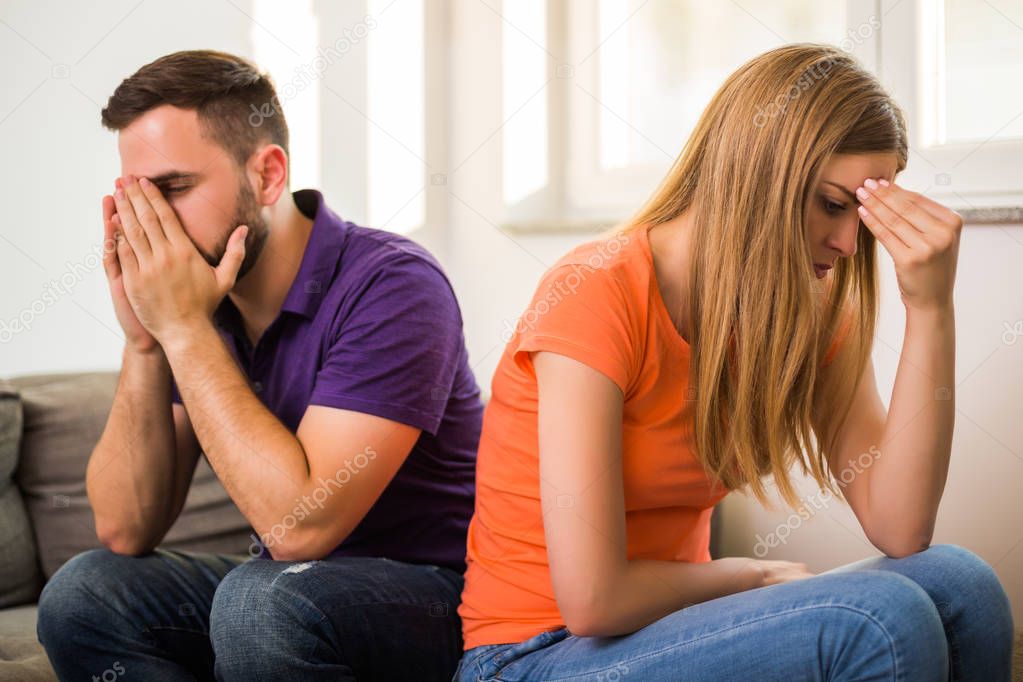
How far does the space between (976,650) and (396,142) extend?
1.69m

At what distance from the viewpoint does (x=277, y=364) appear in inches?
56.0

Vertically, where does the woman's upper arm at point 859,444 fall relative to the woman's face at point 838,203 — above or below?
below

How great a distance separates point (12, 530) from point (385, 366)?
787 millimetres

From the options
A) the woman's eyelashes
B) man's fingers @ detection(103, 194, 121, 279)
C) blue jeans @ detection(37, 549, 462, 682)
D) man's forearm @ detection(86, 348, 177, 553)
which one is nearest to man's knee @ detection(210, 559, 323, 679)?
blue jeans @ detection(37, 549, 462, 682)

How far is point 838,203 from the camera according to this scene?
44.2 inches

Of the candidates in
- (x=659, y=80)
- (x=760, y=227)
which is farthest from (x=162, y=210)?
(x=659, y=80)

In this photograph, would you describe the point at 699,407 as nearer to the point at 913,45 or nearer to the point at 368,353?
the point at 368,353

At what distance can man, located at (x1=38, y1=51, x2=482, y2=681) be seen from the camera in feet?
3.95

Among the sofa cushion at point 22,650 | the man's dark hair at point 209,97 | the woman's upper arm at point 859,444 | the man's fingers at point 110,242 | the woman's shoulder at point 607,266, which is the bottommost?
the sofa cushion at point 22,650

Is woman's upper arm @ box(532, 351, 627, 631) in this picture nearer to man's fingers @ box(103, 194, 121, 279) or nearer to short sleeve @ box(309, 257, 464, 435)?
short sleeve @ box(309, 257, 464, 435)

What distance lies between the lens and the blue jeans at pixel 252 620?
113 cm

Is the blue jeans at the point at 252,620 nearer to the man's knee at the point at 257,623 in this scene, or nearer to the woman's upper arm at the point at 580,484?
the man's knee at the point at 257,623

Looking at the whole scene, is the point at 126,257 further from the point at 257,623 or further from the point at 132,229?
the point at 257,623

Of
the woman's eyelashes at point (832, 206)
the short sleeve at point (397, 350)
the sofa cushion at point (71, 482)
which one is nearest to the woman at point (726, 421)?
the woman's eyelashes at point (832, 206)
